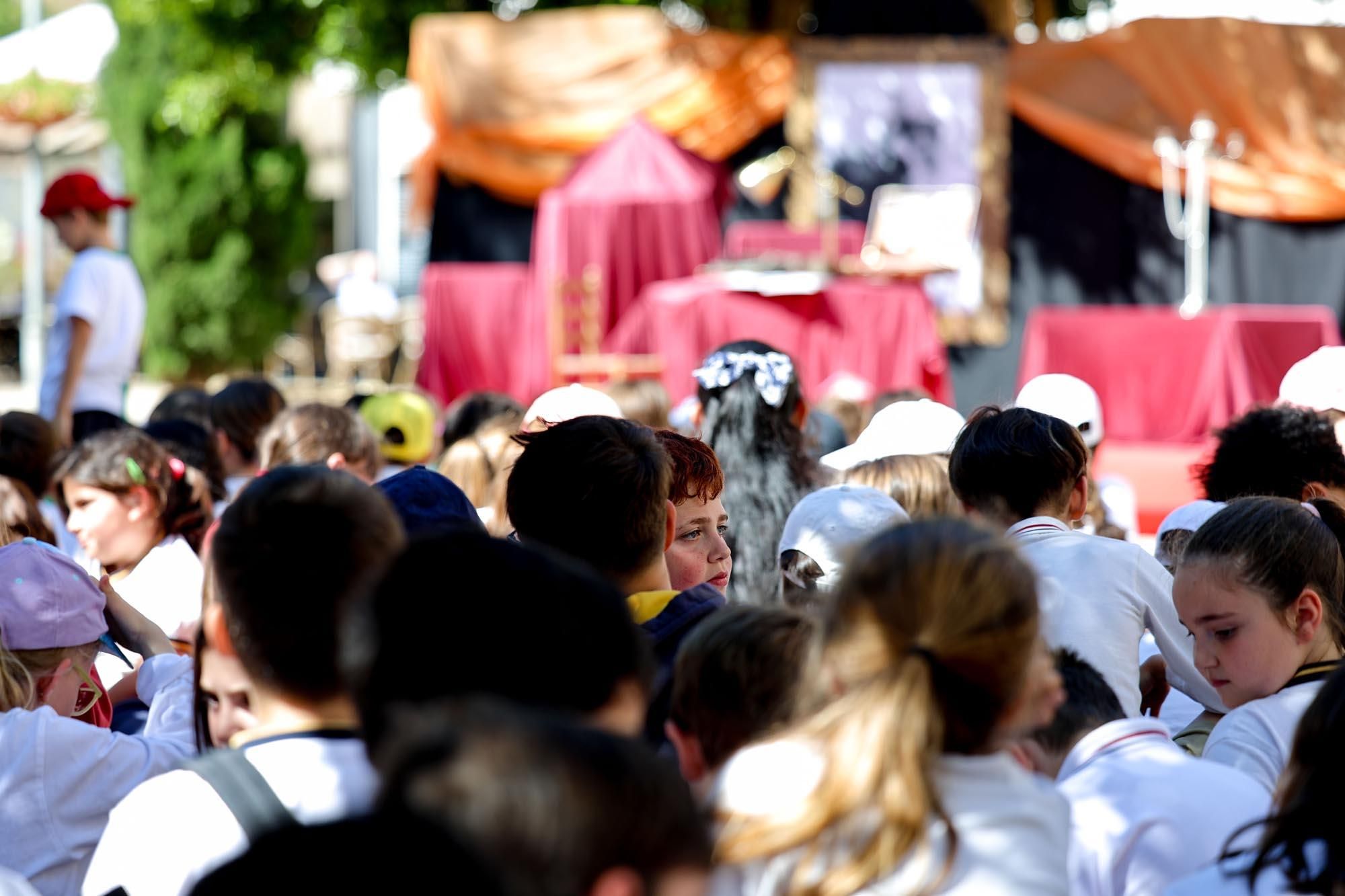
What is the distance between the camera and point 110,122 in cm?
1706

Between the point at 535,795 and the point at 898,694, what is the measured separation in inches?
25.9

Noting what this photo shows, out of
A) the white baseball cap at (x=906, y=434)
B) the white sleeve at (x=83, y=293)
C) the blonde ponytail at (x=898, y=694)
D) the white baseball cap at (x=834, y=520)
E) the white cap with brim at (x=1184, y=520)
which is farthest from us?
the white sleeve at (x=83, y=293)

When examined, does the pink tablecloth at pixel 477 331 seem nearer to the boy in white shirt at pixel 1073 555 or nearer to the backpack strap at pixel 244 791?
the boy in white shirt at pixel 1073 555

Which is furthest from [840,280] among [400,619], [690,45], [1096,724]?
[400,619]

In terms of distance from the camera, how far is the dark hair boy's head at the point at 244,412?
5.23 meters

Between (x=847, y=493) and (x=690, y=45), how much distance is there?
1022 cm

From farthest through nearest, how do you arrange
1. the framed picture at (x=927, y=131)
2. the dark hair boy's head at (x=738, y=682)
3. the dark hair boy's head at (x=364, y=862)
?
the framed picture at (x=927, y=131) → the dark hair boy's head at (x=738, y=682) → the dark hair boy's head at (x=364, y=862)

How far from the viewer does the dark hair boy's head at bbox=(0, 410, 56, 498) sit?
189 inches

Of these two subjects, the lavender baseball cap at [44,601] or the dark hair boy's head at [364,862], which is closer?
the dark hair boy's head at [364,862]

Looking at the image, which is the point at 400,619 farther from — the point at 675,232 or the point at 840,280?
the point at 675,232

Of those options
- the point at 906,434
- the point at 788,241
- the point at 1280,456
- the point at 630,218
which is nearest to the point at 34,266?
the point at 630,218

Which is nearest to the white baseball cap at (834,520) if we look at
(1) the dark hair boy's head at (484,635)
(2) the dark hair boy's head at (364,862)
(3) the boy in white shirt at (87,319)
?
(1) the dark hair boy's head at (484,635)

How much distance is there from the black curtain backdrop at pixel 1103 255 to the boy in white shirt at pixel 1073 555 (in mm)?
9555

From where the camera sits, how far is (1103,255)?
12891 mm
